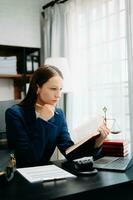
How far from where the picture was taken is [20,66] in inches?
134

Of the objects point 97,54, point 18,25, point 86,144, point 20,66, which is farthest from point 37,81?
point 18,25

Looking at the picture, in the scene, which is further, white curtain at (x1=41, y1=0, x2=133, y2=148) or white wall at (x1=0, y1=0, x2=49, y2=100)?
white wall at (x1=0, y1=0, x2=49, y2=100)

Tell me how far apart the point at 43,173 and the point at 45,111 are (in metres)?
0.51

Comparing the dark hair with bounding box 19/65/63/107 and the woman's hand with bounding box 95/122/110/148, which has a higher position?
the dark hair with bounding box 19/65/63/107

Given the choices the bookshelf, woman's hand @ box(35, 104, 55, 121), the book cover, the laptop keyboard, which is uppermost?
the bookshelf

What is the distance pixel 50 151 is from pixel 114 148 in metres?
0.36

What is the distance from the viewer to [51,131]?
5.47 ft

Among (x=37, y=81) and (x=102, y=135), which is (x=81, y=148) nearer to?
(x=102, y=135)

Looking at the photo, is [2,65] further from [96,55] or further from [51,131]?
[51,131]

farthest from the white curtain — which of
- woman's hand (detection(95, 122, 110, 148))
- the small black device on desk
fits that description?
the small black device on desk

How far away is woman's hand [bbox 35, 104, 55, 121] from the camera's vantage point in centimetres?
163

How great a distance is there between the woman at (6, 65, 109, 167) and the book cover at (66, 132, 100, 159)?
0.10ft

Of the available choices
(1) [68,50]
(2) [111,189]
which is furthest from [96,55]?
(2) [111,189]

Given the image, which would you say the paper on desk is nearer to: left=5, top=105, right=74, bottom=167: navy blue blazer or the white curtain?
left=5, top=105, right=74, bottom=167: navy blue blazer
